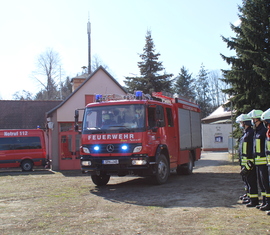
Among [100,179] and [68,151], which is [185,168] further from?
[68,151]

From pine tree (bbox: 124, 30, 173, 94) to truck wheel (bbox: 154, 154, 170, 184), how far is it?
23533mm

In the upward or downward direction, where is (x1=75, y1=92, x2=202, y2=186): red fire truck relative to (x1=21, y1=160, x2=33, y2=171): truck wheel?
upward

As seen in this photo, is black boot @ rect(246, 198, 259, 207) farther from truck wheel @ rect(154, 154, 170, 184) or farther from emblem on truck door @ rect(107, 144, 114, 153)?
emblem on truck door @ rect(107, 144, 114, 153)

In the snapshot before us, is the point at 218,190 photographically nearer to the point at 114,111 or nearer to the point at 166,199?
the point at 166,199

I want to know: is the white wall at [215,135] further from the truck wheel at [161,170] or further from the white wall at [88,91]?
the truck wheel at [161,170]

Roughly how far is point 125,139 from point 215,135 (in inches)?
1267

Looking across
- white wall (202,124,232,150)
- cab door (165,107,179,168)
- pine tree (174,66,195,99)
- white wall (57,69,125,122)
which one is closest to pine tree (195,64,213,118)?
pine tree (174,66,195,99)

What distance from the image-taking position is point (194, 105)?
54.1 feet

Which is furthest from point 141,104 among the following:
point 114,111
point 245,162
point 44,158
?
point 44,158

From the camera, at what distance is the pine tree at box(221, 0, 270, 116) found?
18.7 meters

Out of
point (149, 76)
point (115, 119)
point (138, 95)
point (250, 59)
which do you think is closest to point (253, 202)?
point (115, 119)

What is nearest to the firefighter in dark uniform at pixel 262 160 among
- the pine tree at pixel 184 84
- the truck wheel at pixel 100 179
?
the truck wheel at pixel 100 179

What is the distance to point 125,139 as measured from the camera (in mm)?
10938

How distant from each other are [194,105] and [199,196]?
7.47 meters
